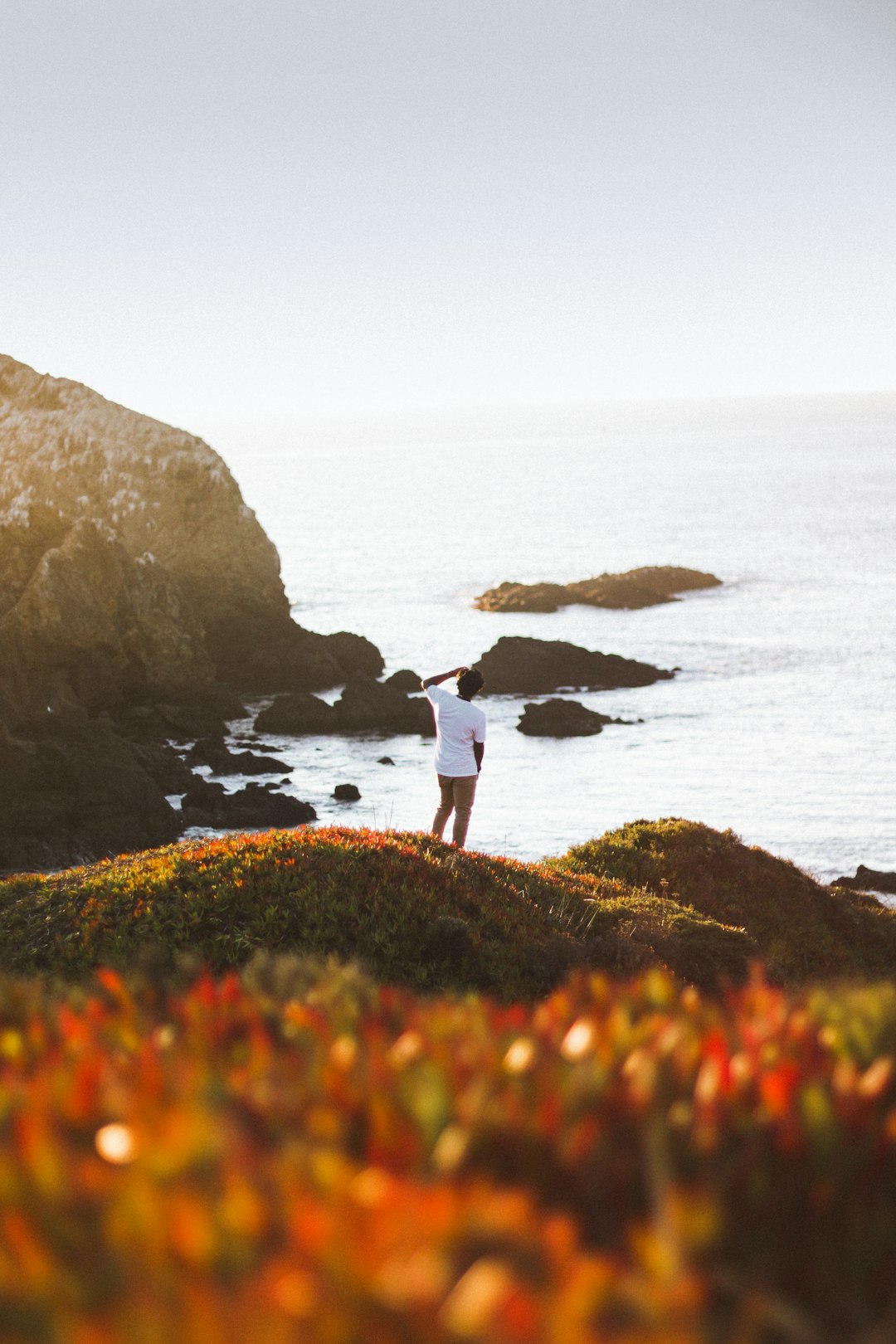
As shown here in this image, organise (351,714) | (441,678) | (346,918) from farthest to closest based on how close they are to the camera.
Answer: (351,714)
(441,678)
(346,918)

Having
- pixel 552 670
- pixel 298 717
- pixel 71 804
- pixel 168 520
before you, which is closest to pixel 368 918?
pixel 71 804

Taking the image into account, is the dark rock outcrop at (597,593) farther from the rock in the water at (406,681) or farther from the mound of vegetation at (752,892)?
the mound of vegetation at (752,892)

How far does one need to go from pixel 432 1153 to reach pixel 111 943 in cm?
761

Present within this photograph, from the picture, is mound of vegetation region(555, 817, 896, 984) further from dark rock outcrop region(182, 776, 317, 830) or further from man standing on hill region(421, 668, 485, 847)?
dark rock outcrop region(182, 776, 317, 830)

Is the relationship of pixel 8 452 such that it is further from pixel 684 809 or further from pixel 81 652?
pixel 684 809

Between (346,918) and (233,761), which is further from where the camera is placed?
(233,761)

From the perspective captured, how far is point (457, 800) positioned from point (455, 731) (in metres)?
1.08

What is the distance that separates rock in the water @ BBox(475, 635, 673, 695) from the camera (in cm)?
5222

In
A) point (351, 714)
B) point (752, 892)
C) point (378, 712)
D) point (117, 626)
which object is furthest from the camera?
point (117, 626)

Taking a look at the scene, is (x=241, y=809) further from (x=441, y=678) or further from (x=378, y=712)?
(x=441, y=678)

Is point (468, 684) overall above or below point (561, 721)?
above

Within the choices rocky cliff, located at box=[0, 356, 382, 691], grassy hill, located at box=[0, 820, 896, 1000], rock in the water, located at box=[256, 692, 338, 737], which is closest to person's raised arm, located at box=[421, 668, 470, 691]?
grassy hill, located at box=[0, 820, 896, 1000]

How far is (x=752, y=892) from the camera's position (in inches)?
673

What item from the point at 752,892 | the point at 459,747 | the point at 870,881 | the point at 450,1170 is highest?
the point at 450,1170
